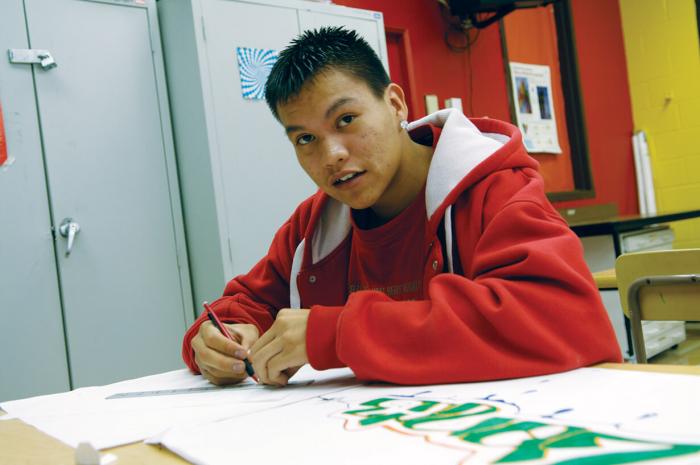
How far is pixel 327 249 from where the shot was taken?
1.35 m

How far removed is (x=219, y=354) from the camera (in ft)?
3.52

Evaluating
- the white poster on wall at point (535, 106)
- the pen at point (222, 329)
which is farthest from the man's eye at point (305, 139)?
the white poster on wall at point (535, 106)

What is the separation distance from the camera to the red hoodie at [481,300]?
811 mm

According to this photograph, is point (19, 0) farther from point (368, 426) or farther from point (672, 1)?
point (672, 1)

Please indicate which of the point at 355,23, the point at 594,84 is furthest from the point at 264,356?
the point at 594,84

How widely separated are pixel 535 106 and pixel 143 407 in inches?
169

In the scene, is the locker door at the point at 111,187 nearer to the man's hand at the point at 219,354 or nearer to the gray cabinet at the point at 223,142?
the gray cabinet at the point at 223,142

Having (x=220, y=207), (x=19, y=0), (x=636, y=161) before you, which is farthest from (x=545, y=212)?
(x=636, y=161)

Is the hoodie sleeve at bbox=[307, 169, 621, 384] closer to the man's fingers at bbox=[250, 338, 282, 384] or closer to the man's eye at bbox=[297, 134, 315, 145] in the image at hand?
the man's fingers at bbox=[250, 338, 282, 384]

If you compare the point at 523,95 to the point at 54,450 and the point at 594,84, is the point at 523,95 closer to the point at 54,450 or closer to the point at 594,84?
the point at 594,84

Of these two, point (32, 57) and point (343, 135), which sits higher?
point (32, 57)

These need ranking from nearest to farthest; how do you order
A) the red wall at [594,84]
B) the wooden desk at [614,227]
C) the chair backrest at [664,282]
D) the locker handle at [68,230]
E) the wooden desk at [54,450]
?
A: the wooden desk at [54,450], the chair backrest at [664,282], the locker handle at [68,230], the wooden desk at [614,227], the red wall at [594,84]

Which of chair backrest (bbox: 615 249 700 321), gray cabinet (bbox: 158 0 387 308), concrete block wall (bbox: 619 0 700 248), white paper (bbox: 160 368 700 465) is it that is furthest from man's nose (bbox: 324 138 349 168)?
concrete block wall (bbox: 619 0 700 248)

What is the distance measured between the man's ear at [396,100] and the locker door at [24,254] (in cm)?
160
